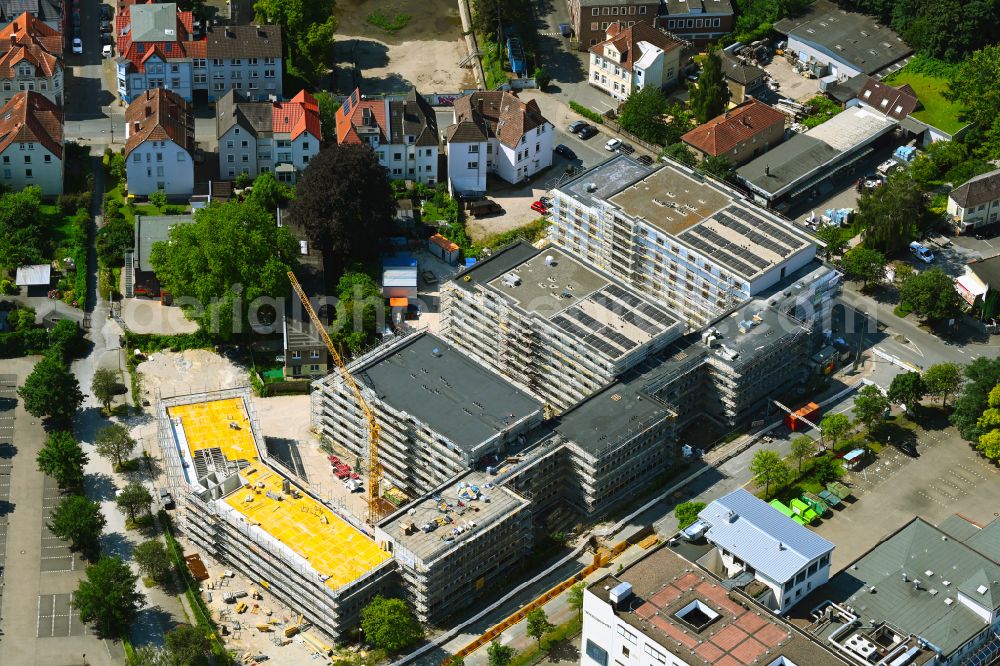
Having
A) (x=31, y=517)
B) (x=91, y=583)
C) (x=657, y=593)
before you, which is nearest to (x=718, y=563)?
(x=657, y=593)

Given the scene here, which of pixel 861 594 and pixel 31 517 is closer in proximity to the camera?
pixel 861 594

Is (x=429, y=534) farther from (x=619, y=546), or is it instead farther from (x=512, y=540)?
(x=619, y=546)

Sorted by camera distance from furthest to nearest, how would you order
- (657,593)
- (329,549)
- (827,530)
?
(827,530)
(329,549)
(657,593)

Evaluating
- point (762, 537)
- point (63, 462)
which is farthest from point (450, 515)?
point (63, 462)

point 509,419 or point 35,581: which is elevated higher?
point 509,419

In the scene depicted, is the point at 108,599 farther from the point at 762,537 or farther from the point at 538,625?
the point at 762,537

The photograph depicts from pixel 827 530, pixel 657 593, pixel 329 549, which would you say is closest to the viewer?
pixel 657 593
